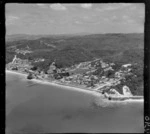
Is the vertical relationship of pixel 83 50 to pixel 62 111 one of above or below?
above

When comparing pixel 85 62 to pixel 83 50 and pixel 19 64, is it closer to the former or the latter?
→ pixel 83 50

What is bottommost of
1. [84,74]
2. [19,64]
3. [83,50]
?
[84,74]

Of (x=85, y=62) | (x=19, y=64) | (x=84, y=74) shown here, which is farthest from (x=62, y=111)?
(x=19, y=64)

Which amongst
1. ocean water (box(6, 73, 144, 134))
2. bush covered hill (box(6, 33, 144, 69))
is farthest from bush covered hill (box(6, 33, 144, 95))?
ocean water (box(6, 73, 144, 134))

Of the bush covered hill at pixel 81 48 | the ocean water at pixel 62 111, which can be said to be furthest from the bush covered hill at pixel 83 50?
the ocean water at pixel 62 111

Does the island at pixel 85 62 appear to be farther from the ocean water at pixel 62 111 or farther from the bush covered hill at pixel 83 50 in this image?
the ocean water at pixel 62 111

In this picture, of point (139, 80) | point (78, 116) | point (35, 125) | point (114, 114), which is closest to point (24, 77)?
point (35, 125)
